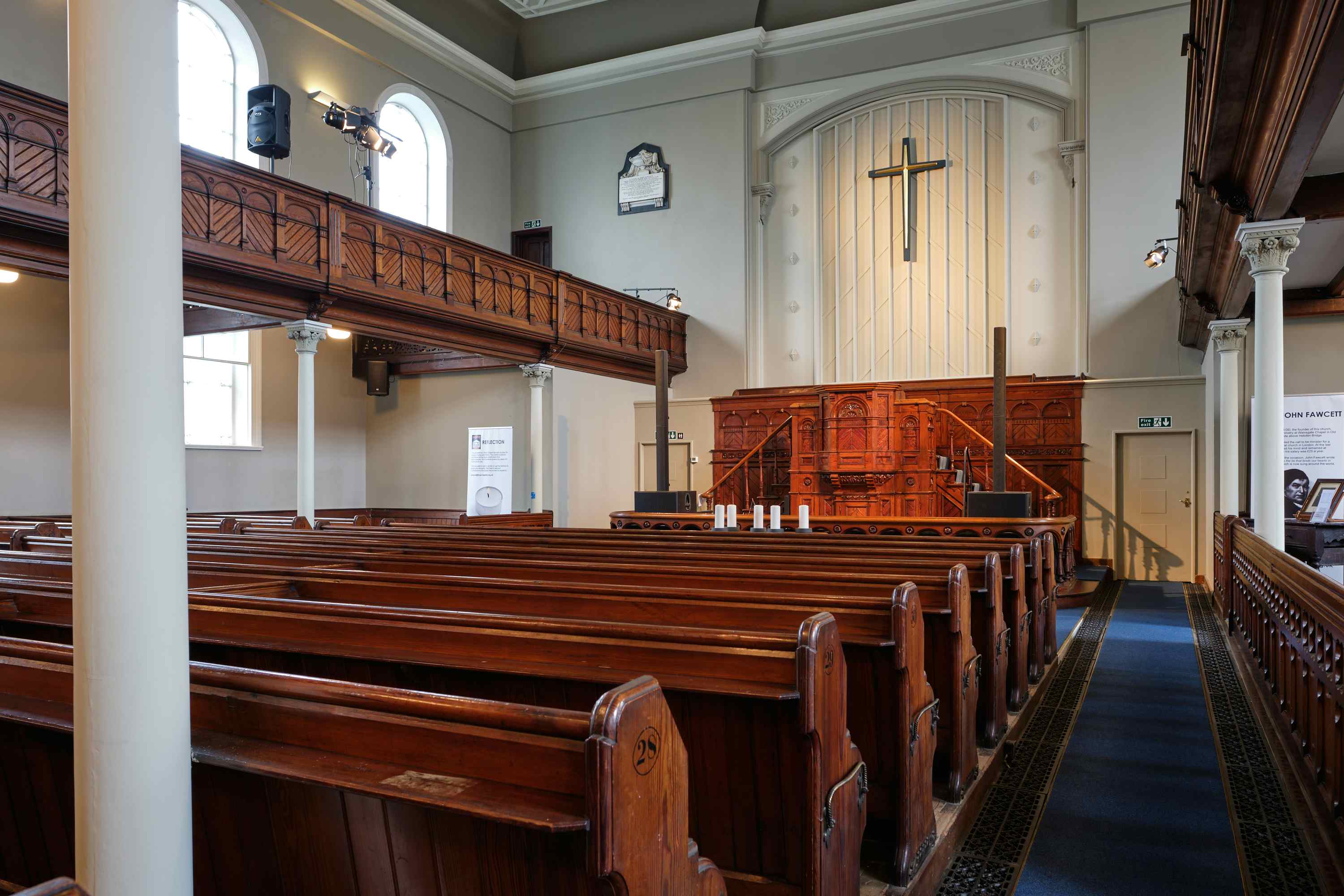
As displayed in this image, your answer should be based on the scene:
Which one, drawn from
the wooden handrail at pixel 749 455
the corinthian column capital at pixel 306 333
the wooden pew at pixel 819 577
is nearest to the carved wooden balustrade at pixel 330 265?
the corinthian column capital at pixel 306 333

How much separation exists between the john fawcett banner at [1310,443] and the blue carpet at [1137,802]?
171 inches

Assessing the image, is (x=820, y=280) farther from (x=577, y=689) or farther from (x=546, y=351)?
(x=577, y=689)

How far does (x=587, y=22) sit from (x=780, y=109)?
3.52 meters

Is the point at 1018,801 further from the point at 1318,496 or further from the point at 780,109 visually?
the point at 780,109

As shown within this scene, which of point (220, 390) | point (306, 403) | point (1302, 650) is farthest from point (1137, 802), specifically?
point (220, 390)

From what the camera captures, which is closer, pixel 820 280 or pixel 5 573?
pixel 5 573

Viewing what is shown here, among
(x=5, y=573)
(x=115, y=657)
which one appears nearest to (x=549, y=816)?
(x=115, y=657)

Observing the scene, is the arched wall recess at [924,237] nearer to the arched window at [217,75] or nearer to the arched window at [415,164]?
the arched window at [415,164]

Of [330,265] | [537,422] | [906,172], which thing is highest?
[906,172]

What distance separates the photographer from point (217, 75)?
425 inches

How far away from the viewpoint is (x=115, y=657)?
1.20m

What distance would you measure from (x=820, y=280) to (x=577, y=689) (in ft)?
39.3

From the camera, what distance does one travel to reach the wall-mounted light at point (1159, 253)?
9.80 m

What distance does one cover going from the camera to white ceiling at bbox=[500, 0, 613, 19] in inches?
545
